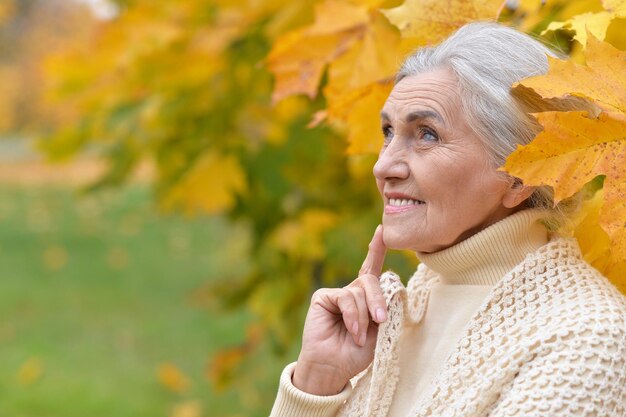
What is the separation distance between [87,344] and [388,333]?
227 inches

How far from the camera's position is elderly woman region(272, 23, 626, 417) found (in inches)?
53.6

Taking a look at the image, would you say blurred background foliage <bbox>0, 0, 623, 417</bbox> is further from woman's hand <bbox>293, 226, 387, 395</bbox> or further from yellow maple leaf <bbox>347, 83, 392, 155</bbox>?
woman's hand <bbox>293, 226, 387, 395</bbox>

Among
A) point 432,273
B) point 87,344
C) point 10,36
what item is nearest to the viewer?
point 432,273

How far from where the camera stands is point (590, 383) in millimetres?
1326

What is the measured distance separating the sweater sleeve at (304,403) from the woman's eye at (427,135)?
463mm

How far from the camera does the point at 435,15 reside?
1.81m

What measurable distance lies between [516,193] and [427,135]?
171 mm

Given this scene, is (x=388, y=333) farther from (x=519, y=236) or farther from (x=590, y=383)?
(x=590, y=383)

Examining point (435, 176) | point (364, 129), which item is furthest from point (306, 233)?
point (435, 176)

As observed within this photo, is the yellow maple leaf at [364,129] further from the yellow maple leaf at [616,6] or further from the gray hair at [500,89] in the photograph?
the yellow maple leaf at [616,6]

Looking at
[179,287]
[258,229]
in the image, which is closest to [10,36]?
[179,287]

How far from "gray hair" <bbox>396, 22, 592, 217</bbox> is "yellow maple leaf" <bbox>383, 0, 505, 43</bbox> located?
0.81ft

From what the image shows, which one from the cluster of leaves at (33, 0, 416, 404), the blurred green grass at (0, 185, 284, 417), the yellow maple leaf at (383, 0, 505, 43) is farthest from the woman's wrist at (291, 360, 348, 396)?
the blurred green grass at (0, 185, 284, 417)

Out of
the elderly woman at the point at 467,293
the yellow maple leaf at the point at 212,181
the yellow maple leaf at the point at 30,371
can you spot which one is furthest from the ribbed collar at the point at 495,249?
the yellow maple leaf at the point at 30,371
